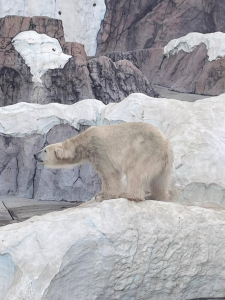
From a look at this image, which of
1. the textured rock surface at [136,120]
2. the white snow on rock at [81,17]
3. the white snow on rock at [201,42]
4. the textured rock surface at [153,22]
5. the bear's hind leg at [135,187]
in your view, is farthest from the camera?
the white snow on rock at [81,17]

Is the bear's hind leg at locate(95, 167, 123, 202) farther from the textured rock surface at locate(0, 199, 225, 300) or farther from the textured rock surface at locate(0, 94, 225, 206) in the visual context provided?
the textured rock surface at locate(0, 94, 225, 206)

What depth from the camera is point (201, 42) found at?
1495 centimetres

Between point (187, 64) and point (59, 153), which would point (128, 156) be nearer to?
point (59, 153)

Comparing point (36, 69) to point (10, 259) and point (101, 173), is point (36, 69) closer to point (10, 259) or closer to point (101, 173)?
point (101, 173)

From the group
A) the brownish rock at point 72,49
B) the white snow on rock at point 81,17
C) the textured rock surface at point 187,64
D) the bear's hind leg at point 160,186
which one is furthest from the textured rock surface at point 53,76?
the bear's hind leg at point 160,186

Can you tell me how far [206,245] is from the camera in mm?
4078

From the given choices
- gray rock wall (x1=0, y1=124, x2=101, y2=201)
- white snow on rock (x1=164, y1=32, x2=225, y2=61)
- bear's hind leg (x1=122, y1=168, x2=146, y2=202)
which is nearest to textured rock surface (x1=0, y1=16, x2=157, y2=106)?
gray rock wall (x1=0, y1=124, x2=101, y2=201)

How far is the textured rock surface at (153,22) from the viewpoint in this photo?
17.0 metres

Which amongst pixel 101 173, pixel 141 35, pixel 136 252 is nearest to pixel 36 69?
pixel 141 35

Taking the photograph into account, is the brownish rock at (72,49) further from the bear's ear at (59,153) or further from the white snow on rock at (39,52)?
the bear's ear at (59,153)

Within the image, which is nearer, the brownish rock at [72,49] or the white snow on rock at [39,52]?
the white snow on rock at [39,52]

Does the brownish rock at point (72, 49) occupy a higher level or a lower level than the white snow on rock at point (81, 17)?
lower

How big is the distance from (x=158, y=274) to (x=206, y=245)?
507 millimetres

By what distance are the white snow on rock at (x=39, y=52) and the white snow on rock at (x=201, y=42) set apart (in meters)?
4.47
